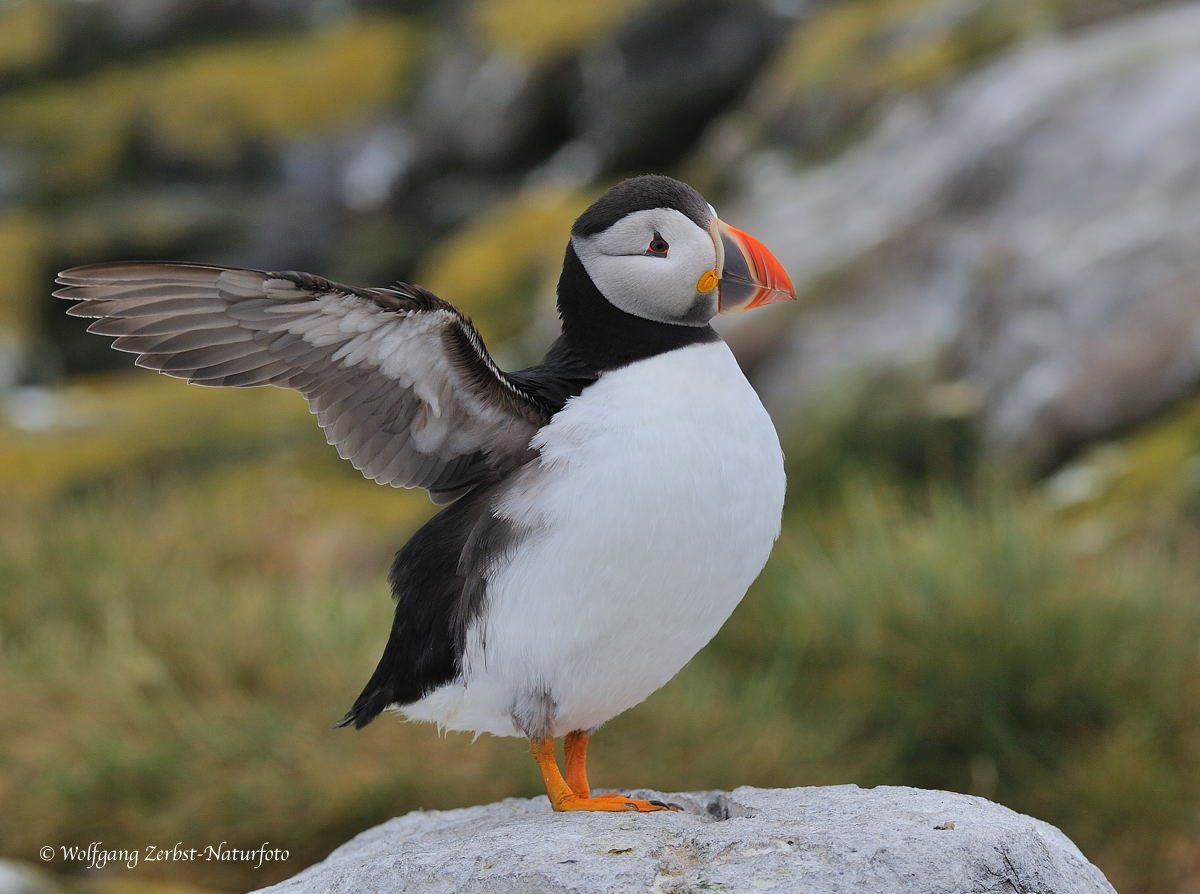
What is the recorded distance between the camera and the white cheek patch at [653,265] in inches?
140

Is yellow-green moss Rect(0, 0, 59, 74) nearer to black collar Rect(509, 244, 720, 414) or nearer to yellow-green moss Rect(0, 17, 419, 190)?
yellow-green moss Rect(0, 17, 419, 190)

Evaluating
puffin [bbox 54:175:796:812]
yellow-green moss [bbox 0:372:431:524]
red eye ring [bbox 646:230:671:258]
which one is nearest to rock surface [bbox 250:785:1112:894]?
puffin [bbox 54:175:796:812]

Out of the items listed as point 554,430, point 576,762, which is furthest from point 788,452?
point 554,430

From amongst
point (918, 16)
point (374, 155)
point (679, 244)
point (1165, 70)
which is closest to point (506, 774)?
point (679, 244)

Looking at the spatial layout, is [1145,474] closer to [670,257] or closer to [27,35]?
[670,257]

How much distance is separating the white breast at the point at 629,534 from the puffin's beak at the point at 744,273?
14cm

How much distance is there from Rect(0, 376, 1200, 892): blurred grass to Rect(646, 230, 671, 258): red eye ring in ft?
9.91

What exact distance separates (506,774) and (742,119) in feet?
21.6

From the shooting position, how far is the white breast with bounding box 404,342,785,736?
11.2 ft

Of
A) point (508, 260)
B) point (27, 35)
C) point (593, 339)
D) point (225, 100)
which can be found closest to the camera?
point (593, 339)

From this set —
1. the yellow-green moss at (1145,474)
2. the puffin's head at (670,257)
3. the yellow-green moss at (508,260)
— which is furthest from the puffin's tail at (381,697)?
the yellow-green moss at (508,260)

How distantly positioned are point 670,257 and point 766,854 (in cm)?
152

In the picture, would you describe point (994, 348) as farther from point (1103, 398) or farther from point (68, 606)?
point (68, 606)

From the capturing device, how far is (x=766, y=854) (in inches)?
132
